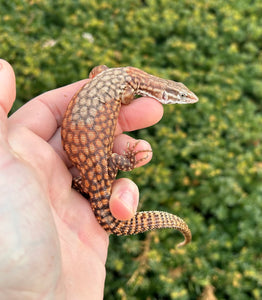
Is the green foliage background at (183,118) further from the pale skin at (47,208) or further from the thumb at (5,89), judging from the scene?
the thumb at (5,89)

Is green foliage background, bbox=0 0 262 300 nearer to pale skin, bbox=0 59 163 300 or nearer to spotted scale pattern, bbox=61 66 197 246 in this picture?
spotted scale pattern, bbox=61 66 197 246

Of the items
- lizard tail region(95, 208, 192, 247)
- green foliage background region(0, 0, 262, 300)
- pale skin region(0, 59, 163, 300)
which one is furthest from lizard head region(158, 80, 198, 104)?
lizard tail region(95, 208, 192, 247)

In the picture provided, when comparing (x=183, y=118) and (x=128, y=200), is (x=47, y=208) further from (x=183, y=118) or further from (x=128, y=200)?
(x=183, y=118)

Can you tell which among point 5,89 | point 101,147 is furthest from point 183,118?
point 5,89

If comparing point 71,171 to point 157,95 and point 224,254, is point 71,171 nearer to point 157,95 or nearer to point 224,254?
point 157,95

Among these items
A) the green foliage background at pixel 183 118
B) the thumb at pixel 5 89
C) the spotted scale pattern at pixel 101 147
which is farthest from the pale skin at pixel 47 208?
the green foliage background at pixel 183 118

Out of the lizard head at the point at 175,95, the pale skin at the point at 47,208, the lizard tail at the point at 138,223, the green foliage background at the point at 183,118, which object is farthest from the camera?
the green foliage background at the point at 183,118
